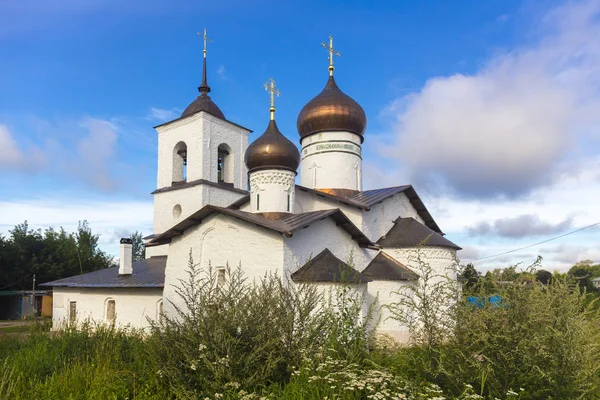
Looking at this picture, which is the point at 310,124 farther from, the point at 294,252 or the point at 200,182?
the point at 294,252

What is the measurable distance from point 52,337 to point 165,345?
3343 mm

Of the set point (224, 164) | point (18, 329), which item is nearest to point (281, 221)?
point (18, 329)

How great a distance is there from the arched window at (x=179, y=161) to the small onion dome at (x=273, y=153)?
27.9ft

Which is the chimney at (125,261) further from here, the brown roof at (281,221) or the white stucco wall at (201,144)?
the brown roof at (281,221)

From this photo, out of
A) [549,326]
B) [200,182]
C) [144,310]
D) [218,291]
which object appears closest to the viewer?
[549,326]

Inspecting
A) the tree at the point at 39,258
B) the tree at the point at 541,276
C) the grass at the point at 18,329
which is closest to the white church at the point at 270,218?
the grass at the point at 18,329

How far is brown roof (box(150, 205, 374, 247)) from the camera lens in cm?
1014

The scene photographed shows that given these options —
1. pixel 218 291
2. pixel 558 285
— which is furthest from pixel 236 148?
pixel 558 285

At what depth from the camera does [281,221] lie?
36.1 ft

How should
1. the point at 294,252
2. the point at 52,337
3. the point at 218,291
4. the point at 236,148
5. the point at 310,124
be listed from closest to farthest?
the point at 218,291 < the point at 52,337 < the point at 294,252 < the point at 310,124 < the point at 236,148

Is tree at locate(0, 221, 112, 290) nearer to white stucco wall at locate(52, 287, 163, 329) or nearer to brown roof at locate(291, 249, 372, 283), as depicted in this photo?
white stucco wall at locate(52, 287, 163, 329)

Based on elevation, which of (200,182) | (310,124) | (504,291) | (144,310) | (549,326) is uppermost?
(310,124)

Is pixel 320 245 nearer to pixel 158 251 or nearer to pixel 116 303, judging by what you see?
pixel 116 303

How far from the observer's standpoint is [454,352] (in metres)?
4.68
